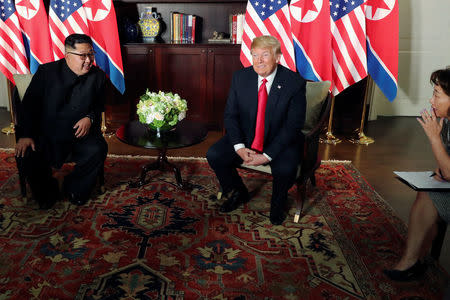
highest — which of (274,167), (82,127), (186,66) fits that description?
(186,66)

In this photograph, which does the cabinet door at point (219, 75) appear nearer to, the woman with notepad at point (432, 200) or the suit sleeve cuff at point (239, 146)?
the suit sleeve cuff at point (239, 146)

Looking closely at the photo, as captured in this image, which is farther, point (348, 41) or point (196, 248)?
point (348, 41)

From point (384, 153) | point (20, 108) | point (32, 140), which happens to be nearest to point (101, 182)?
point (32, 140)

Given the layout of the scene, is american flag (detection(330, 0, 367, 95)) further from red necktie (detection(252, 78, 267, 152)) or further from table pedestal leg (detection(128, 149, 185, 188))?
table pedestal leg (detection(128, 149, 185, 188))

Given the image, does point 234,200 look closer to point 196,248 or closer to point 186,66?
point 196,248

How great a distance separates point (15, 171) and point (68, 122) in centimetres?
95

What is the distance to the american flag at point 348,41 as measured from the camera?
388cm

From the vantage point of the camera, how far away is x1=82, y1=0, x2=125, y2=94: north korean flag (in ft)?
13.2

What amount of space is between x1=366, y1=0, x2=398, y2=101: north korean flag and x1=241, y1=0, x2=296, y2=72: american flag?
82cm

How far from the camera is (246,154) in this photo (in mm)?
2598

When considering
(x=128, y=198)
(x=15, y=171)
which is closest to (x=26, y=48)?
(x=15, y=171)

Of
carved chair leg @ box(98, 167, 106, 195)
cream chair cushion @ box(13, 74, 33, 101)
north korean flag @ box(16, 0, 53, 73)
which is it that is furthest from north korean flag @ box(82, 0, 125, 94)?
carved chair leg @ box(98, 167, 106, 195)

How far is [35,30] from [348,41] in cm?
328

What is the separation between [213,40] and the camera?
4566 millimetres
